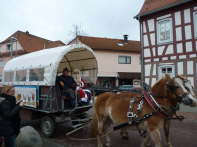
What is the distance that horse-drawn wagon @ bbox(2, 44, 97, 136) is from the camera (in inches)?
297

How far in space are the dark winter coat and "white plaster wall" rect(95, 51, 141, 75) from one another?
93.7 ft

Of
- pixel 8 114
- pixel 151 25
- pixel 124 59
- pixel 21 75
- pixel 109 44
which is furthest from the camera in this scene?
pixel 109 44

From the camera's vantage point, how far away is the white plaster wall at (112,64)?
33.5 metres

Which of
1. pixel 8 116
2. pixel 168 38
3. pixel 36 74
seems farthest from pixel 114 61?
pixel 8 116

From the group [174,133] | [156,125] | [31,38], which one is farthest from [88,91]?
[31,38]

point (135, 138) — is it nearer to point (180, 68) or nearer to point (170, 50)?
point (180, 68)

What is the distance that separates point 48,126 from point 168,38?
942 centimetres

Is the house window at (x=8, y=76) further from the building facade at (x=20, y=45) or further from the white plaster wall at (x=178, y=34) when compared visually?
the building facade at (x=20, y=45)

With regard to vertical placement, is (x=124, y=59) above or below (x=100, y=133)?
above

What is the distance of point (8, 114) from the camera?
436 cm

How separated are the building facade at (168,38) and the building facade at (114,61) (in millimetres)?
17530

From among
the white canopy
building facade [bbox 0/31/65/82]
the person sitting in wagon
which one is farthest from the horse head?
building facade [bbox 0/31/65/82]

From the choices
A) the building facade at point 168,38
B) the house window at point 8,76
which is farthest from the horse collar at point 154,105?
the building facade at point 168,38

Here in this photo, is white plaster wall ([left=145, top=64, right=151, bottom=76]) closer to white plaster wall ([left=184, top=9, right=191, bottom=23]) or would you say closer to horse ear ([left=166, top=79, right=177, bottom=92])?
white plaster wall ([left=184, top=9, right=191, bottom=23])
